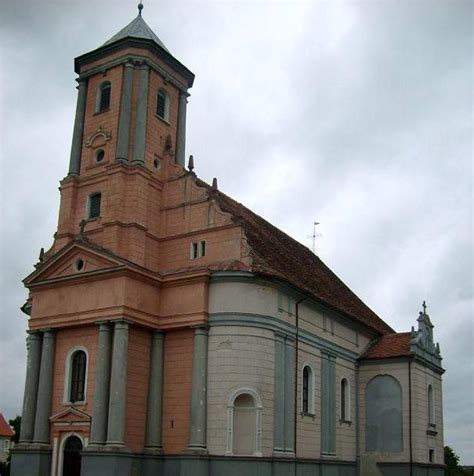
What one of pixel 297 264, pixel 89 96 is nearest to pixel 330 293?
pixel 297 264

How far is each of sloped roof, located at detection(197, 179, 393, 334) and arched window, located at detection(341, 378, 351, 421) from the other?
11.7 ft

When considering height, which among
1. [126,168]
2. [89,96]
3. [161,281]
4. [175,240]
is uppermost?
[89,96]

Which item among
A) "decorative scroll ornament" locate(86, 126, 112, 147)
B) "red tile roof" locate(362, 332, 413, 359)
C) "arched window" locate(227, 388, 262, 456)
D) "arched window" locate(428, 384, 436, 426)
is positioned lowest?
"arched window" locate(227, 388, 262, 456)

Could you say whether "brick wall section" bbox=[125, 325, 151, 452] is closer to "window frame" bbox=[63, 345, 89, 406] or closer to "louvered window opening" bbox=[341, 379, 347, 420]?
"window frame" bbox=[63, 345, 89, 406]

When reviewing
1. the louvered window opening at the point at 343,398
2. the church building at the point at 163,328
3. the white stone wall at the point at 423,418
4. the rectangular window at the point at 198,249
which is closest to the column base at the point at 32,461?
the church building at the point at 163,328

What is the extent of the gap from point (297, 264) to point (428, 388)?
10.5 metres

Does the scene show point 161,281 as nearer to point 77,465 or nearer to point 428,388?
point 77,465

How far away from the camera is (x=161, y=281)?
31.8 m

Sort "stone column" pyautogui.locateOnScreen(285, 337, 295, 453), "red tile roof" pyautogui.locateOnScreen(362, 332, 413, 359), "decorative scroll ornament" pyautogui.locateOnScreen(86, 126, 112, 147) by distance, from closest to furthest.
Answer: "stone column" pyautogui.locateOnScreen(285, 337, 295, 453), "decorative scroll ornament" pyautogui.locateOnScreen(86, 126, 112, 147), "red tile roof" pyautogui.locateOnScreen(362, 332, 413, 359)

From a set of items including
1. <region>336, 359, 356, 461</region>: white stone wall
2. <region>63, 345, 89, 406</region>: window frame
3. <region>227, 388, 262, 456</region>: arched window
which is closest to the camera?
<region>227, 388, 262, 456</region>: arched window

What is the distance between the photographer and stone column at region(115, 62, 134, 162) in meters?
33.4

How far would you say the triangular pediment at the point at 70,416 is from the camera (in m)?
30.2

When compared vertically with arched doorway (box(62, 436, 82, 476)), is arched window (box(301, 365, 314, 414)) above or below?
above

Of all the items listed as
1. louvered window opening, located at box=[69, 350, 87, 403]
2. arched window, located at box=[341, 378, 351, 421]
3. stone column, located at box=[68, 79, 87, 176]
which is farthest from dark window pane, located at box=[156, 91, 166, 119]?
arched window, located at box=[341, 378, 351, 421]
